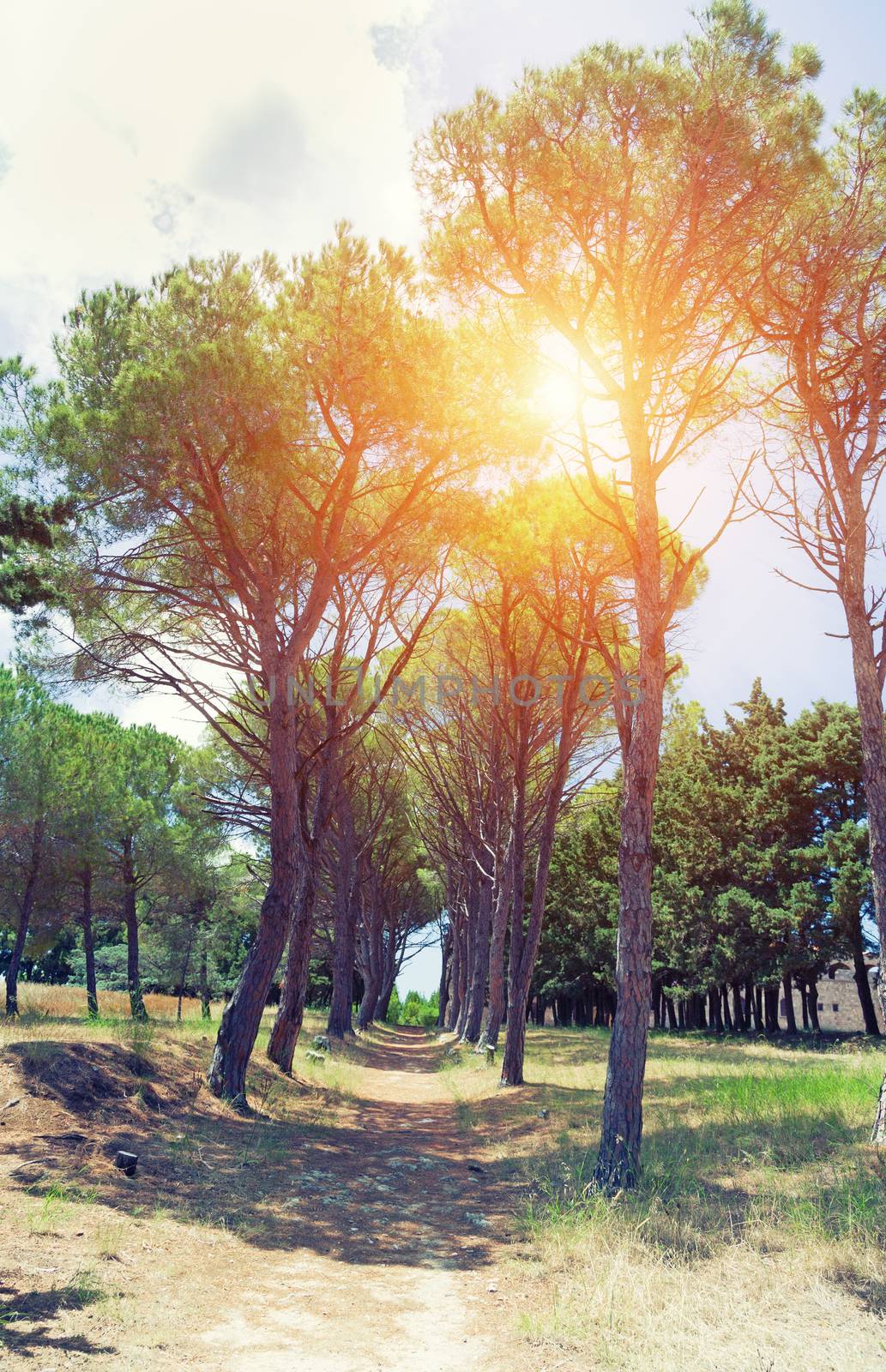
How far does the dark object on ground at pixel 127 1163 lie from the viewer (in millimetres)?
5941

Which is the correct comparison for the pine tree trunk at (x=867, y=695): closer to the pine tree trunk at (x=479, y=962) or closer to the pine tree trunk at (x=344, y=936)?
the pine tree trunk at (x=479, y=962)

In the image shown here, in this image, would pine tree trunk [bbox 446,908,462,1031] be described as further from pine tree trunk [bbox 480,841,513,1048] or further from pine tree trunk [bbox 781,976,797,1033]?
pine tree trunk [bbox 781,976,797,1033]

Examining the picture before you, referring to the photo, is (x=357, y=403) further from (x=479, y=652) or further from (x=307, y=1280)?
(x=307, y=1280)

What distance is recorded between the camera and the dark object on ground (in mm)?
5941

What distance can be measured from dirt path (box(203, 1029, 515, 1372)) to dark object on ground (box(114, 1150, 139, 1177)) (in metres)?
1.16

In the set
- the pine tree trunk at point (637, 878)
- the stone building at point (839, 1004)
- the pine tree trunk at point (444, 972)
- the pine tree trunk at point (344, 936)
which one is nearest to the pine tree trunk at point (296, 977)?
the pine tree trunk at point (344, 936)

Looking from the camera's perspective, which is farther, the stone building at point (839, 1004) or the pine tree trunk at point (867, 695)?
the stone building at point (839, 1004)

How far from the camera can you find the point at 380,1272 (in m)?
4.70

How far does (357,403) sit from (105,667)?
15.8ft

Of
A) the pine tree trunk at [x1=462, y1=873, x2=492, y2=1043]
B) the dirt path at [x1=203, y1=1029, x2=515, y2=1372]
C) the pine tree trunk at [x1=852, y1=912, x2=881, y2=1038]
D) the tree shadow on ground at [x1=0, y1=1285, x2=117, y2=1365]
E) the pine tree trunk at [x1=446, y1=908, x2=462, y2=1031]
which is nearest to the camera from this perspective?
the tree shadow on ground at [x1=0, y1=1285, x2=117, y2=1365]

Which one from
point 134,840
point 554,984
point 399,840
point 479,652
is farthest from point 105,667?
point 554,984

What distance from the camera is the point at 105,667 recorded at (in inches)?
444

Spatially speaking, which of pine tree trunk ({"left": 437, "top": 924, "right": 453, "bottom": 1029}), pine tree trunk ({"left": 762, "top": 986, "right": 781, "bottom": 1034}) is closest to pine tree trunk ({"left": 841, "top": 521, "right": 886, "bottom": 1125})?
pine tree trunk ({"left": 762, "top": 986, "right": 781, "bottom": 1034})

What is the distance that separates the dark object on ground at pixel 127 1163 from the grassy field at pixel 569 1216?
0.35 feet
